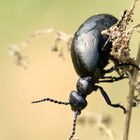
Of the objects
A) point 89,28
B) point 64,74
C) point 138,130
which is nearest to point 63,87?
point 64,74

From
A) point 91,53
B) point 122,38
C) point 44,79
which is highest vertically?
point 44,79

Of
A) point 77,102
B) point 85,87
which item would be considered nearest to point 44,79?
point 85,87

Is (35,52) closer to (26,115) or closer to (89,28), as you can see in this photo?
(26,115)

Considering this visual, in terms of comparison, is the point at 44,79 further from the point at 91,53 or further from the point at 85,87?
the point at 91,53

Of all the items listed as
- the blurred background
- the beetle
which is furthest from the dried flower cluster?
the blurred background

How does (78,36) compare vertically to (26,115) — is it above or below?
below

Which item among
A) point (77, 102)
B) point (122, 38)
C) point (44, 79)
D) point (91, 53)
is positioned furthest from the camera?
point (44, 79)

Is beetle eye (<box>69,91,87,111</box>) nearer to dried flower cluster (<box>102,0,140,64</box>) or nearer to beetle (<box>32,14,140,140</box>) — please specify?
beetle (<box>32,14,140,140</box>)

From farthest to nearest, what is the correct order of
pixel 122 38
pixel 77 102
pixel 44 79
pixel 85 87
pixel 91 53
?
pixel 44 79 → pixel 85 87 → pixel 91 53 → pixel 77 102 → pixel 122 38
